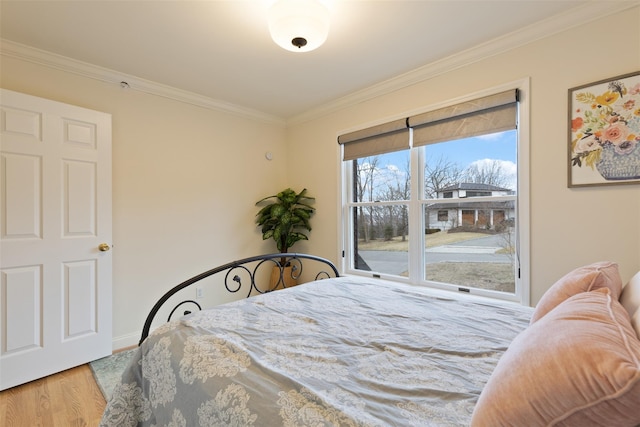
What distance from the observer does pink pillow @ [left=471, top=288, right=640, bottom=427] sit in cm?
46

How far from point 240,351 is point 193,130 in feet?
8.92

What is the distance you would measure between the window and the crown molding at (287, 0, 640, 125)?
342 mm

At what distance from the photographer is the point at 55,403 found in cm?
192

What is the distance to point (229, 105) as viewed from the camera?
10.9ft

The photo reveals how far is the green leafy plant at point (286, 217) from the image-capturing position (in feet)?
11.4

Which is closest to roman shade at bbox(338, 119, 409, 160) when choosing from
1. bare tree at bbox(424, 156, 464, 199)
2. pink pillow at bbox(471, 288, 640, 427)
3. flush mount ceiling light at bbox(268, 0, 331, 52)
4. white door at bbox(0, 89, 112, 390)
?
bare tree at bbox(424, 156, 464, 199)

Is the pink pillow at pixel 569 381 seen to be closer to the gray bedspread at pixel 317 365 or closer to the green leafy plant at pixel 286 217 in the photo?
the gray bedspread at pixel 317 365

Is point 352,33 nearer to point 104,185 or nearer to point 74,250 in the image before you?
point 104,185

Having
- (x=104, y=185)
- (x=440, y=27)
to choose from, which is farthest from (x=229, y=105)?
(x=440, y=27)

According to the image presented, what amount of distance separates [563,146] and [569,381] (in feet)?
6.67

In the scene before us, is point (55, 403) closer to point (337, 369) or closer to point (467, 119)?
point (337, 369)

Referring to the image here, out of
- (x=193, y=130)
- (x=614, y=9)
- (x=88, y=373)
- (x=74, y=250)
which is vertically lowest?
(x=88, y=373)

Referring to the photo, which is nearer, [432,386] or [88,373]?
[432,386]

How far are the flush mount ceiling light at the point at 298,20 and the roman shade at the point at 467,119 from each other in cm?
130
